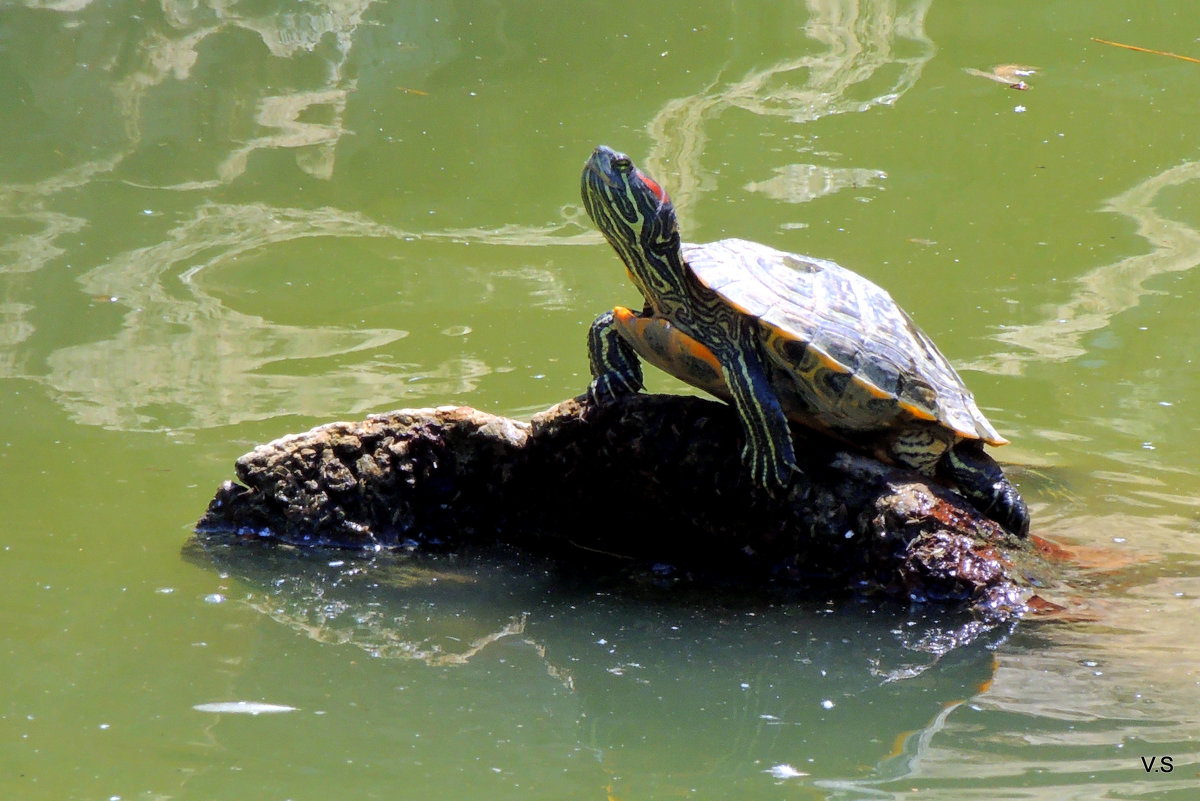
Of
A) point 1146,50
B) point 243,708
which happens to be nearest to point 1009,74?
point 1146,50

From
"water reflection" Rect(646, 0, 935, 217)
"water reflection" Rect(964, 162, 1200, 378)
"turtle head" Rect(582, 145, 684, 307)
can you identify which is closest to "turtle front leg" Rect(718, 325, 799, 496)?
"turtle head" Rect(582, 145, 684, 307)

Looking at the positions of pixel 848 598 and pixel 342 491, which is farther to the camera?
pixel 342 491

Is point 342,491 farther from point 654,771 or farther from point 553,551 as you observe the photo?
point 654,771

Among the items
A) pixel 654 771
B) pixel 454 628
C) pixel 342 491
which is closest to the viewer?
pixel 654 771

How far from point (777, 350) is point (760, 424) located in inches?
9.4

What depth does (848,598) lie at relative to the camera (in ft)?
10.0

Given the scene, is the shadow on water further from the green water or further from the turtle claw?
the turtle claw

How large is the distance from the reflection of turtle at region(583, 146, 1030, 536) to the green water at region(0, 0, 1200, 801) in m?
0.49

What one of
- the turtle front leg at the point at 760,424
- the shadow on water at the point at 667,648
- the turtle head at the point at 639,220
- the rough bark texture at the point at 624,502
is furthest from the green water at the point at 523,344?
the turtle head at the point at 639,220

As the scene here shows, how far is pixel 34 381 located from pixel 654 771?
3251 millimetres

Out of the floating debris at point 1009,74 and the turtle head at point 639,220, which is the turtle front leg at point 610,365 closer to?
the turtle head at point 639,220

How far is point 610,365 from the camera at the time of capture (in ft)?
10.9

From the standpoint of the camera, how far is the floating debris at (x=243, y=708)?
2.29 metres

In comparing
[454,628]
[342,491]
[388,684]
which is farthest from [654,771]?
[342,491]
